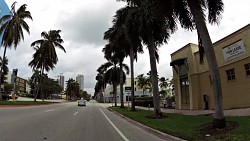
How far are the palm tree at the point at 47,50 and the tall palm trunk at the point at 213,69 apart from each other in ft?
141

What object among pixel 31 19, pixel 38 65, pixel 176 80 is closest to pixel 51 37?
pixel 38 65

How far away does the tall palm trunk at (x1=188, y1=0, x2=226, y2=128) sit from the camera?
34.8 feet

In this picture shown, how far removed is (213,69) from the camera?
1107 centimetres

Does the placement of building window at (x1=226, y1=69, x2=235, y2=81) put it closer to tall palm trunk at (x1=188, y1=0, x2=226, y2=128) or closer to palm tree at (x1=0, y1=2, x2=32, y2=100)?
tall palm trunk at (x1=188, y1=0, x2=226, y2=128)

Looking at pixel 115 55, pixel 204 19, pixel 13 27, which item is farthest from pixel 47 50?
pixel 204 19

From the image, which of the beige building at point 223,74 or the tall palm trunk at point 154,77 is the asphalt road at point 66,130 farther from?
the beige building at point 223,74

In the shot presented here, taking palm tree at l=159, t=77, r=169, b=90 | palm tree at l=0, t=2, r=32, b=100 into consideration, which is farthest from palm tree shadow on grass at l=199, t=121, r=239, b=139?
palm tree at l=159, t=77, r=169, b=90

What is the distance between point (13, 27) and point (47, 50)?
12799 mm

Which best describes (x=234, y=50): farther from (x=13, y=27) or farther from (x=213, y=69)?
(x=13, y=27)

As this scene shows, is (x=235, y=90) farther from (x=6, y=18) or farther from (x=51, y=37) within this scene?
(x=51, y=37)

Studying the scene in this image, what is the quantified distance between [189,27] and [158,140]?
7251 millimetres

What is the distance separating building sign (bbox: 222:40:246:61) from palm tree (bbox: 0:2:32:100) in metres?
30.8

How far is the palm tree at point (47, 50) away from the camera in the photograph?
5172 cm

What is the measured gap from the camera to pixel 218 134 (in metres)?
9.66
